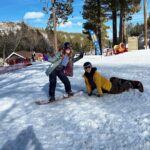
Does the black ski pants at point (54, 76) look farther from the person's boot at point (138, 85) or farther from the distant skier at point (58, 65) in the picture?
the person's boot at point (138, 85)

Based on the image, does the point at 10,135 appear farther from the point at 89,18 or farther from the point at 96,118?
the point at 89,18

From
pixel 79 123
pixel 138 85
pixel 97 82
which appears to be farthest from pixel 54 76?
pixel 79 123

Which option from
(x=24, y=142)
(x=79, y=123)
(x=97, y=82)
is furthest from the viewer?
(x=97, y=82)

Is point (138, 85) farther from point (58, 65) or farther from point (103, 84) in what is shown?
point (58, 65)

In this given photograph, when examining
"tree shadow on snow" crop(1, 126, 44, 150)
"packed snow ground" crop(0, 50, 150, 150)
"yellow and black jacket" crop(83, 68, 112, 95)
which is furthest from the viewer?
"yellow and black jacket" crop(83, 68, 112, 95)

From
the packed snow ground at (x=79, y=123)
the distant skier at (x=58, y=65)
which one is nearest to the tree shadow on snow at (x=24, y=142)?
the packed snow ground at (x=79, y=123)

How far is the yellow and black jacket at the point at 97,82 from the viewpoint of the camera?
30.8 feet

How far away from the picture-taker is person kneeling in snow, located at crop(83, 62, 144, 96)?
9.42 metres

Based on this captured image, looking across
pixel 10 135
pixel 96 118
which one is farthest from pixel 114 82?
pixel 10 135

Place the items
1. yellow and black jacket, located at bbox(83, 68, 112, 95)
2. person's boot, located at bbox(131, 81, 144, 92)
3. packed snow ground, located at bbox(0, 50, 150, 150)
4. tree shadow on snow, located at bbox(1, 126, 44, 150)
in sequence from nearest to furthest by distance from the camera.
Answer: packed snow ground, located at bbox(0, 50, 150, 150), tree shadow on snow, located at bbox(1, 126, 44, 150), yellow and black jacket, located at bbox(83, 68, 112, 95), person's boot, located at bbox(131, 81, 144, 92)

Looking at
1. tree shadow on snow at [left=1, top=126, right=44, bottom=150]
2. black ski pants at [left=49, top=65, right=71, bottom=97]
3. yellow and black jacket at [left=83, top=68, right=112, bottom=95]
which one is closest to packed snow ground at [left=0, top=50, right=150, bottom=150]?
tree shadow on snow at [left=1, top=126, right=44, bottom=150]

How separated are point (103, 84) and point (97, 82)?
22 centimetres

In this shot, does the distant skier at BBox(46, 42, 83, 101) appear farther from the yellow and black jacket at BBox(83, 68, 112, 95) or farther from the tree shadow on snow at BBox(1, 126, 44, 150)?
the tree shadow on snow at BBox(1, 126, 44, 150)

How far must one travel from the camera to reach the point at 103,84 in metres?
9.50
